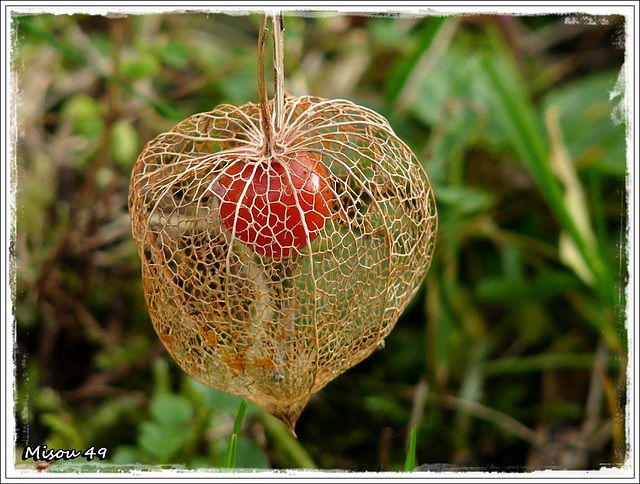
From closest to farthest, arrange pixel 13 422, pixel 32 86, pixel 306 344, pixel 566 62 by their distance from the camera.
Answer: pixel 306 344 → pixel 13 422 → pixel 32 86 → pixel 566 62

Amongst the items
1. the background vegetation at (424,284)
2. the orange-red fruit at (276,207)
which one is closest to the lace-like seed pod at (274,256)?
the orange-red fruit at (276,207)

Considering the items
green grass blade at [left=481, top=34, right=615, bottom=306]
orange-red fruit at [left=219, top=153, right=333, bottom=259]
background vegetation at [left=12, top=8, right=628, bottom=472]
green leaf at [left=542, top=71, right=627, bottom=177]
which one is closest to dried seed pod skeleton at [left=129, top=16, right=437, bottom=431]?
→ orange-red fruit at [left=219, top=153, right=333, bottom=259]

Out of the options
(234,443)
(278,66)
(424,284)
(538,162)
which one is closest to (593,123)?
(538,162)

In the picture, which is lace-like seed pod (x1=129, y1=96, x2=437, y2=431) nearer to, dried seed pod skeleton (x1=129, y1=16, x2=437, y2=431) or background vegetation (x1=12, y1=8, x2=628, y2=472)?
dried seed pod skeleton (x1=129, y1=16, x2=437, y2=431)

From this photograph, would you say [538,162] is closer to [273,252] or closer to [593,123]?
[593,123]

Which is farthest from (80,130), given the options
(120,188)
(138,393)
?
(138,393)

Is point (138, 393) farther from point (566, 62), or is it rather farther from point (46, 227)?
point (566, 62)

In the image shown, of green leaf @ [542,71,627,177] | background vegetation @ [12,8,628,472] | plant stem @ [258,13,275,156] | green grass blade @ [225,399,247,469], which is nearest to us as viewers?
plant stem @ [258,13,275,156]

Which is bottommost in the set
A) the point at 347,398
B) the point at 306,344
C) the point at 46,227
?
the point at 347,398
